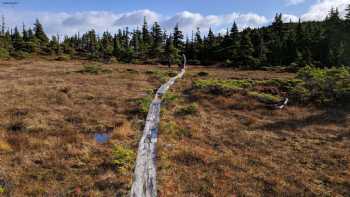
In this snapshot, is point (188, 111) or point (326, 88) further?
point (326, 88)

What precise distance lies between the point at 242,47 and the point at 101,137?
2018 inches

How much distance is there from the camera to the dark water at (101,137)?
1454 cm

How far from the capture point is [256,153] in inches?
569

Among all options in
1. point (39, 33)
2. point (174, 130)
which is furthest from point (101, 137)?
point (39, 33)

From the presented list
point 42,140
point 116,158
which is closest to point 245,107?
point 116,158

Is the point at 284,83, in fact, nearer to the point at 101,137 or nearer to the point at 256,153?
the point at 256,153

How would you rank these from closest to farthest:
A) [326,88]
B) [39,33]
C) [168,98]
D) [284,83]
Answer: [168,98], [326,88], [284,83], [39,33]

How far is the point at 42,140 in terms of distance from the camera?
1402cm

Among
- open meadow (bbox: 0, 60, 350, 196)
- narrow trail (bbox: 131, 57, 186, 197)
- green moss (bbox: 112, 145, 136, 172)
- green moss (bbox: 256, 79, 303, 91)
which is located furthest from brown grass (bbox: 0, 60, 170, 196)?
green moss (bbox: 256, 79, 303, 91)

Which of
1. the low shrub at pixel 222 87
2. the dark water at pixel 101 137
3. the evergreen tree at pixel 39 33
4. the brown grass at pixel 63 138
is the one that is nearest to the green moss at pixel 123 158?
the brown grass at pixel 63 138

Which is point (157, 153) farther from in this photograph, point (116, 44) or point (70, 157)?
point (116, 44)

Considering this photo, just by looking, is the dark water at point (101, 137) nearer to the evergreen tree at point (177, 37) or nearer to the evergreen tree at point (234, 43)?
the evergreen tree at point (234, 43)

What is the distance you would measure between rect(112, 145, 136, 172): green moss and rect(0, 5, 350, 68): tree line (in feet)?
147

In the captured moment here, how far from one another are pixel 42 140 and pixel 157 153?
6.02m
